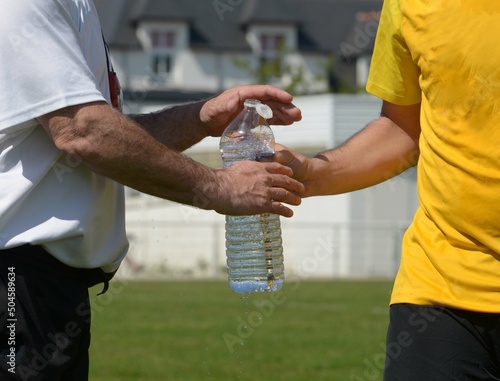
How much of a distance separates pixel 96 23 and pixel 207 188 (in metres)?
0.68

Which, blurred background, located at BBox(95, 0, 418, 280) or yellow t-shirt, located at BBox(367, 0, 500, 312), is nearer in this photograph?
yellow t-shirt, located at BBox(367, 0, 500, 312)

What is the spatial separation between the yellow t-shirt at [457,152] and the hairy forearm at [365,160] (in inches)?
19.1

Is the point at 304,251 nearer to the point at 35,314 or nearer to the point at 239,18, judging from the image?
the point at 35,314

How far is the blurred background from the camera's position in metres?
39.6

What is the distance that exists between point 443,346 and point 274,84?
58.4 m

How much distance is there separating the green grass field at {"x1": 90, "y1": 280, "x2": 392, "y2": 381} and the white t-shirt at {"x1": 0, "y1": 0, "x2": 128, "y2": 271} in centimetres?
379

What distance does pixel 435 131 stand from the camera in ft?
13.2

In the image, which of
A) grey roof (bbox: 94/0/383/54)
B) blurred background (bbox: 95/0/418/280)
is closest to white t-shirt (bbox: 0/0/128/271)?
blurred background (bbox: 95/0/418/280)

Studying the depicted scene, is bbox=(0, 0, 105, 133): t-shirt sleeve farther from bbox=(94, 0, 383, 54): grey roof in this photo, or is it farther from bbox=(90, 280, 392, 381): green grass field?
bbox=(94, 0, 383, 54): grey roof

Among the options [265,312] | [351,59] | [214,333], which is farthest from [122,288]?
[351,59]

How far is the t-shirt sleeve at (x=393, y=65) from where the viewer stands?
4.23 m

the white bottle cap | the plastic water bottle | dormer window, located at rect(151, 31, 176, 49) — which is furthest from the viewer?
dormer window, located at rect(151, 31, 176, 49)

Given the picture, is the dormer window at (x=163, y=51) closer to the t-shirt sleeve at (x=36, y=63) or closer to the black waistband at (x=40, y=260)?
the black waistband at (x=40, y=260)

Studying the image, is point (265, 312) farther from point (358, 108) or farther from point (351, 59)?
point (351, 59)
